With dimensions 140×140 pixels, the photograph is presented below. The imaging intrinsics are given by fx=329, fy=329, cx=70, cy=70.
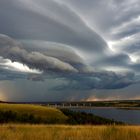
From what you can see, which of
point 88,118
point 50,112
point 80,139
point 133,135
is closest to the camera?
point 80,139

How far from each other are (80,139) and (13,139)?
259cm

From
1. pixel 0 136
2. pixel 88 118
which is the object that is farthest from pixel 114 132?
pixel 88 118

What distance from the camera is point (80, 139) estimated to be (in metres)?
12.7

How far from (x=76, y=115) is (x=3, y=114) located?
52.1 ft

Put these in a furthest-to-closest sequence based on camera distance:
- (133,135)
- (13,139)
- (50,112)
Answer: (50,112) → (133,135) → (13,139)

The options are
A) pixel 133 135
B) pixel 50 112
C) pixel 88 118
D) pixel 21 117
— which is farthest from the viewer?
pixel 50 112

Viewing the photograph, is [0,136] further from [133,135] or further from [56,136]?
[133,135]

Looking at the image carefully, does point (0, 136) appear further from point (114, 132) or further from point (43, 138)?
point (114, 132)

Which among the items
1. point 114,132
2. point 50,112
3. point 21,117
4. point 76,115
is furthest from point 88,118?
point 114,132

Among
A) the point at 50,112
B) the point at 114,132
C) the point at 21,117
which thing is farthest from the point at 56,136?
the point at 50,112

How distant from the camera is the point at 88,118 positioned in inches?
2170

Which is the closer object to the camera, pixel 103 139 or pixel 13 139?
pixel 13 139

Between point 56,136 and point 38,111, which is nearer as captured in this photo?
point 56,136

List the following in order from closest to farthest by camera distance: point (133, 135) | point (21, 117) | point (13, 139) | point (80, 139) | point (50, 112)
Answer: point (13, 139) < point (80, 139) < point (133, 135) < point (21, 117) < point (50, 112)
